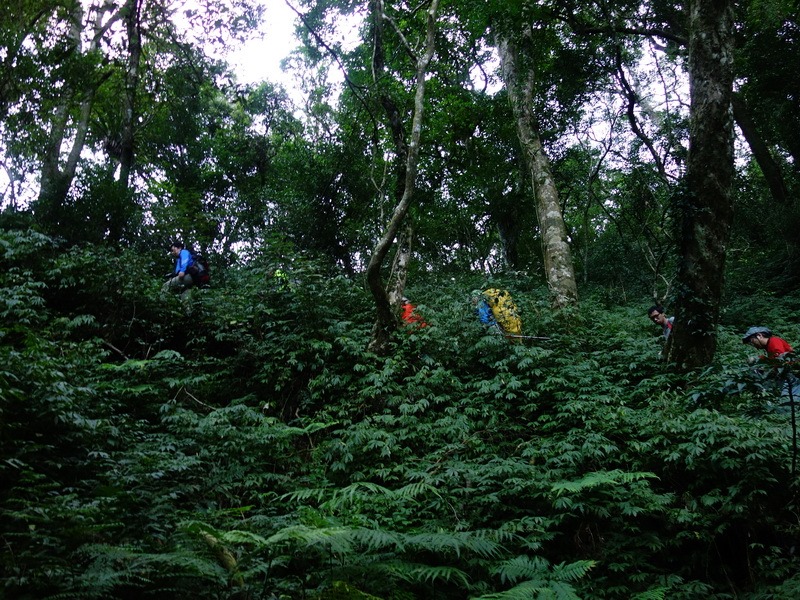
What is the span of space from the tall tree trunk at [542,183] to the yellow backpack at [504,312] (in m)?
1.28

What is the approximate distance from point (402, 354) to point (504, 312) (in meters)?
1.97

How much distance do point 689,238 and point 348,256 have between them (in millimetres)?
11270

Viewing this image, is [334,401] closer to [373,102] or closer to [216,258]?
[373,102]

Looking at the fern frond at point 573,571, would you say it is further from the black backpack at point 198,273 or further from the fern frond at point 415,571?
the black backpack at point 198,273

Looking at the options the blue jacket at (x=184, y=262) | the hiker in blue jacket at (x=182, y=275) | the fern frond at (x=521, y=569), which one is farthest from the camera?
the blue jacket at (x=184, y=262)

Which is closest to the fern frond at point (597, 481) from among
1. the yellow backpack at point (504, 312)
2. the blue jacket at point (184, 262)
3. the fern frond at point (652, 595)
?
the fern frond at point (652, 595)

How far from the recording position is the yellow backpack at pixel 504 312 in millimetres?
7977

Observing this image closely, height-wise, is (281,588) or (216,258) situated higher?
(216,258)

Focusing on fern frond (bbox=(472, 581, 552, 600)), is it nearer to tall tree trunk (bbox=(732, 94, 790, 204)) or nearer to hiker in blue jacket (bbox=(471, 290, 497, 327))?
hiker in blue jacket (bbox=(471, 290, 497, 327))

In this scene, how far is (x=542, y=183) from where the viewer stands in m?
A: 10.0

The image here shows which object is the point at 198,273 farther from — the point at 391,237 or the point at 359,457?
the point at 359,457

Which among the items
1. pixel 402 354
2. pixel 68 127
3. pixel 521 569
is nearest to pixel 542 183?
pixel 402 354

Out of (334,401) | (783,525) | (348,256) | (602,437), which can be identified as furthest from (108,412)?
(348,256)

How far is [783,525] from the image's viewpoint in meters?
3.93
